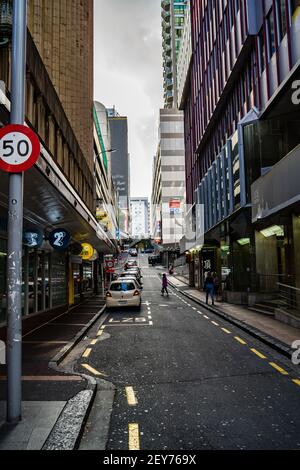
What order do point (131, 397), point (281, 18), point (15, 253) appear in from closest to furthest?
1. point (15, 253)
2. point (131, 397)
3. point (281, 18)

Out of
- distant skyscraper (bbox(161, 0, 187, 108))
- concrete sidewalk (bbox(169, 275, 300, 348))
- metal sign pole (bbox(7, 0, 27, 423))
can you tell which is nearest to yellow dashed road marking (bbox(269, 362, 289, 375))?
concrete sidewalk (bbox(169, 275, 300, 348))

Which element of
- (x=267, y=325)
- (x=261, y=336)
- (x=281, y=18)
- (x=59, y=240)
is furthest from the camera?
(x=281, y=18)

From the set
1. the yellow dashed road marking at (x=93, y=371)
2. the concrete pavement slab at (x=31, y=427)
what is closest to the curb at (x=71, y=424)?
the concrete pavement slab at (x=31, y=427)

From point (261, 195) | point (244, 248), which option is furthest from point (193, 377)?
point (244, 248)

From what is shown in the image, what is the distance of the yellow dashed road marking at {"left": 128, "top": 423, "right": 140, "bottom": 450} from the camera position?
4.60 meters

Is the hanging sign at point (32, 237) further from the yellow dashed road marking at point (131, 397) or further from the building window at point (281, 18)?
the building window at point (281, 18)

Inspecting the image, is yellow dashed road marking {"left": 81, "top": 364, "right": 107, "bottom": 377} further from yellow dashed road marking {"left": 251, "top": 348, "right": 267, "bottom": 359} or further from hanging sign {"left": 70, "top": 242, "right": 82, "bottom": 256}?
hanging sign {"left": 70, "top": 242, "right": 82, "bottom": 256}

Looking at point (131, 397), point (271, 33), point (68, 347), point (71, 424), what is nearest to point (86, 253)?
point (68, 347)

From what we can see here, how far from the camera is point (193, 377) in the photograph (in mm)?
7637

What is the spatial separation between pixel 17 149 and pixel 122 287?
1534 cm

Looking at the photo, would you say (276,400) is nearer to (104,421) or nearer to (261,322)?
(104,421)

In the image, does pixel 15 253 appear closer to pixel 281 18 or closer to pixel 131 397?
pixel 131 397

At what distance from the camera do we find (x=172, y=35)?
12144 centimetres

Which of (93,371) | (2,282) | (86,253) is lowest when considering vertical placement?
(93,371)
